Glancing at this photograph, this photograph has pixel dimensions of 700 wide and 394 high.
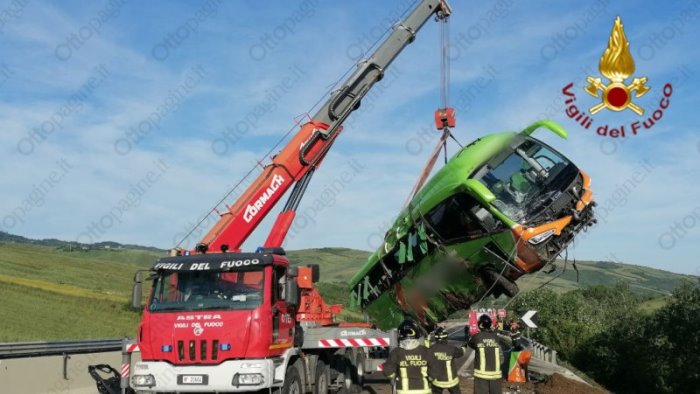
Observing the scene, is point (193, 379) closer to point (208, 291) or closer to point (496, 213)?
point (208, 291)

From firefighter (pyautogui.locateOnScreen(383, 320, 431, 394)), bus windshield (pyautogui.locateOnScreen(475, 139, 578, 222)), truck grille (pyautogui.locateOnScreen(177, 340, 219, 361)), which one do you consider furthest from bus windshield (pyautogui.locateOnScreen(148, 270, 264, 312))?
bus windshield (pyautogui.locateOnScreen(475, 139, 578, 222))

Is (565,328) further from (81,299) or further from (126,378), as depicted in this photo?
(126,378)

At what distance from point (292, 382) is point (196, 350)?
1.66 m

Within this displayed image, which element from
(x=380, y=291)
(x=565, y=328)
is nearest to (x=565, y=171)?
(x=380, y=291)

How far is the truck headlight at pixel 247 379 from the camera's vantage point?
26.9ft

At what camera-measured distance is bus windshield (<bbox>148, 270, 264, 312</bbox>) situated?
28.9 ft

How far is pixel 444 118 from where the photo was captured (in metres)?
13.4

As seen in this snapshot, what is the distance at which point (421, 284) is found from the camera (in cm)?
1316

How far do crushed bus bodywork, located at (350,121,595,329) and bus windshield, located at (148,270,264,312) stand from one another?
396cm

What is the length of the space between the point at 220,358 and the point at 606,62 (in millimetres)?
8063

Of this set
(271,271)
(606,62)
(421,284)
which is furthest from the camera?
(421,284)

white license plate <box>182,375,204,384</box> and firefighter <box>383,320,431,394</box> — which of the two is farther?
white license plate <box>182,375,204,384</box>

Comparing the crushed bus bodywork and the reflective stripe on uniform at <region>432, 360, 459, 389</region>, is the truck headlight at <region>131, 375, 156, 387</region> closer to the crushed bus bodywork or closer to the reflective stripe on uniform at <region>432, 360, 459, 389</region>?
the reflective stripe on uniform at <region>432, 360, 459, 389</region>

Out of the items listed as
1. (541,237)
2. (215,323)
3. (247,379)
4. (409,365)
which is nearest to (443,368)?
(409,365)
